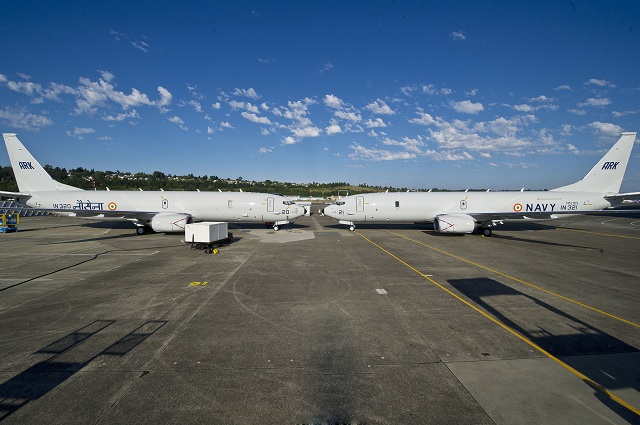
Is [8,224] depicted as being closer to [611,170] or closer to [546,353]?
[546,353]

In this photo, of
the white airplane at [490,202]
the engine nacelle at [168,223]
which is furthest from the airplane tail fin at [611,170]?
the engine nacelle at [168,223]

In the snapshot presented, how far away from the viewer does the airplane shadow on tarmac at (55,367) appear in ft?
17.9

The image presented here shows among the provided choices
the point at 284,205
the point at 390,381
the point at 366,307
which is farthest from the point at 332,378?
the point at 284,205

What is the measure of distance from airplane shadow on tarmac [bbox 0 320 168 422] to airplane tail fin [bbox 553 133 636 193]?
41.0 m

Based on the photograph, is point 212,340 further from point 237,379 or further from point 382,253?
point 382,253

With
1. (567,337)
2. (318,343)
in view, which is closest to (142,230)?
(318,343)

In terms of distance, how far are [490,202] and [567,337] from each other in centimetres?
2390

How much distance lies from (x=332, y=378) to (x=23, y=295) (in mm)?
13341

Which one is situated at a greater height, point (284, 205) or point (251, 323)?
point (284, 205)

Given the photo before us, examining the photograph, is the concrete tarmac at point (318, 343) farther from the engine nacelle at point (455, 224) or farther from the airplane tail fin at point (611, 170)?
the airplane tail fin at point (611, 170)

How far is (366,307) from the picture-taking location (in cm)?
1012

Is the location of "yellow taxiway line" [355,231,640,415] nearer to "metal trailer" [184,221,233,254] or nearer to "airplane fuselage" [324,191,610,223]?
"metal trailer" [184,221,233,254]

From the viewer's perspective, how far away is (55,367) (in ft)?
21.2

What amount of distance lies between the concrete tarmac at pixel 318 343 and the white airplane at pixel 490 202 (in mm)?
13285
